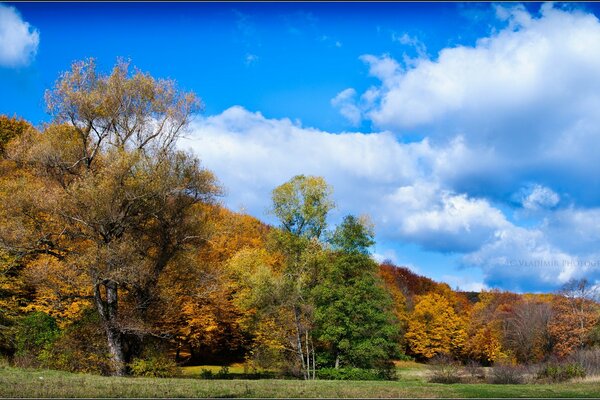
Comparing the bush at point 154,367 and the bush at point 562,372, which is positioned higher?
the bush at point 154,367

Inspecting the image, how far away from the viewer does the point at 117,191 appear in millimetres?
30156

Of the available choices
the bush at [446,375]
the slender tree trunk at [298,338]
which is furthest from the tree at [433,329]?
the bush at [446,375]

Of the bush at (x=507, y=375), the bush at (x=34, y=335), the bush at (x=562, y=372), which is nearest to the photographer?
the bush at (x=562, y=372)

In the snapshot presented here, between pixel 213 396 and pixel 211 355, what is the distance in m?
53.1

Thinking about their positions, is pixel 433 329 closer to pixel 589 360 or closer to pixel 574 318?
pixel 574 318

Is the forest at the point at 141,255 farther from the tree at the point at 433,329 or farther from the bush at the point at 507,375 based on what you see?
the tree at the point at 433,329

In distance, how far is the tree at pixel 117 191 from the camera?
29.9 metres

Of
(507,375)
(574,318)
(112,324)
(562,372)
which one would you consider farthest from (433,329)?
(112,324)

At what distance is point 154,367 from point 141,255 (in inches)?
256

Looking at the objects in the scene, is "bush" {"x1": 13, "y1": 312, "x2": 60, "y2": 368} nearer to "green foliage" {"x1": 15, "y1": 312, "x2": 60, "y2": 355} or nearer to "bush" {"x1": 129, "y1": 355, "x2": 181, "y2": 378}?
"green foliage" {"x1": 15, "y1": 312, "x2": 60, "y2": 355}

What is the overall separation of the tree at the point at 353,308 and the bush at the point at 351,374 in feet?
4.79

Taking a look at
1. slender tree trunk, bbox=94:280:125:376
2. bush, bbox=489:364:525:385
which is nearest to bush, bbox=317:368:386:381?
bush, bbox=489:364:525:385

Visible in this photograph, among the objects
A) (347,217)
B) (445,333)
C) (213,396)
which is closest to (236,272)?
(347,217)

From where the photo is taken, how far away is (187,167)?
111 ft
